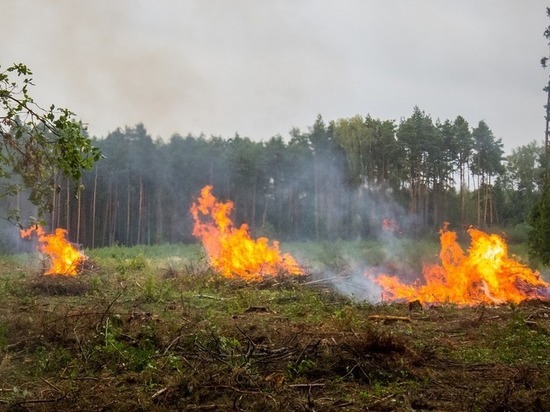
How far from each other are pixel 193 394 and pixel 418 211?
3504cm

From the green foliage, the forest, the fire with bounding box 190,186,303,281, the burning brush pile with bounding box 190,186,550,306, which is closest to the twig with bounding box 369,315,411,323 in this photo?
the burning brush pile with bounding box 190,186,550,306

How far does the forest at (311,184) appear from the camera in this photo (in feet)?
130

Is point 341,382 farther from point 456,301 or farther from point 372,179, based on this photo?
point 372,179

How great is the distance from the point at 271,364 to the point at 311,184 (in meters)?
39.9

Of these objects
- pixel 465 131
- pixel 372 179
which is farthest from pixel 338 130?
pixel 465 131

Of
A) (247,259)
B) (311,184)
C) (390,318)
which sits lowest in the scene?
(390,318)

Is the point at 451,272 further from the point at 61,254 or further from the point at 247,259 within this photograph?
the point at 61,254

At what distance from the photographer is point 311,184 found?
151 feet

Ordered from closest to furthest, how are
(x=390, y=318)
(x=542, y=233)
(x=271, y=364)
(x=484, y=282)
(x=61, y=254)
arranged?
1. (x=271, y=364)
2. (x=390, y=318)
3. (x=484, y=282)
4. (x=542, y=233)
5. (x=61, y=254)

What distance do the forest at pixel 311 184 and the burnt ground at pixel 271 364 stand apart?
30091mm

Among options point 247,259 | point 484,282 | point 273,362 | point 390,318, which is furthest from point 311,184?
point 273,362

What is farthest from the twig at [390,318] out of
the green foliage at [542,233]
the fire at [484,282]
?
the green foliage at [542,233]

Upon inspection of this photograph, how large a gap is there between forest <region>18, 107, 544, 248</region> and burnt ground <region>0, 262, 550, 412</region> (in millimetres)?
30091

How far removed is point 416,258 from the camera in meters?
24.6
